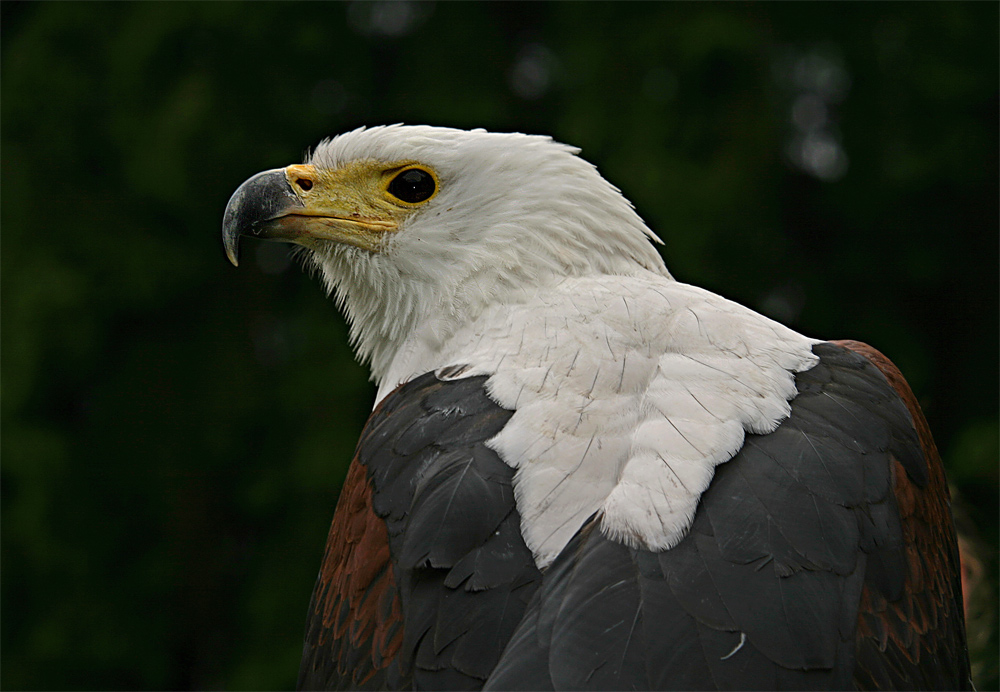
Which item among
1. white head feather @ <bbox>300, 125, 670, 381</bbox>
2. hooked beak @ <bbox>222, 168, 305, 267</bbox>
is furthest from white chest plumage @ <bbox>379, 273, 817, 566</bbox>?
hooked beak @ <bbox>222, 168, 305, 267</bbox>

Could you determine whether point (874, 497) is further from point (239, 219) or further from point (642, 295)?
point (239, 219)

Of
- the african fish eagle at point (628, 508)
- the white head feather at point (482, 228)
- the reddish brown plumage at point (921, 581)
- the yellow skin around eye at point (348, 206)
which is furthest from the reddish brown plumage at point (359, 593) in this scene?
the reddish brown plumage at point (921, 581)

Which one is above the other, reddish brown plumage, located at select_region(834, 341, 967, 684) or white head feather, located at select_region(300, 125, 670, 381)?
white head feather, located at select_region(300, 125, 670, 381)

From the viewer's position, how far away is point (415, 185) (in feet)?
10.9

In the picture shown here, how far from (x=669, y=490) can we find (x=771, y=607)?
321mm

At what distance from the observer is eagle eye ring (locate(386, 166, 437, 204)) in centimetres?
331

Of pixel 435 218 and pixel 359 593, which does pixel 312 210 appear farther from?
pixel 359 593

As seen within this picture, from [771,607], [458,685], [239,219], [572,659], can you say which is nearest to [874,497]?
[771,607]

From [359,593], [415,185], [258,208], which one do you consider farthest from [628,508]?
[258,208]

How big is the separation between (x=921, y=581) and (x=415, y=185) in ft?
6.43

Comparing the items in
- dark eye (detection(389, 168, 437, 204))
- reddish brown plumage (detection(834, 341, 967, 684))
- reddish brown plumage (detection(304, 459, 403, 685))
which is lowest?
reddish brown plumage (detection(304, 459, 403, 685))

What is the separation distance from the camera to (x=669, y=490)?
2.15 metres

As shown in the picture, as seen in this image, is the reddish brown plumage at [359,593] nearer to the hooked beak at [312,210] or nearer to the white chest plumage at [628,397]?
the white chest plumage at [628,397]

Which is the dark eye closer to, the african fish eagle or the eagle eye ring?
the eagle eye ring
